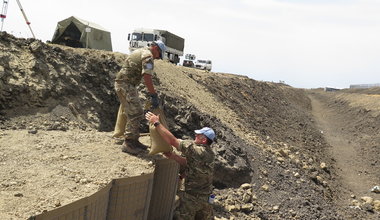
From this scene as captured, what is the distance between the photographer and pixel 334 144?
21.6 m

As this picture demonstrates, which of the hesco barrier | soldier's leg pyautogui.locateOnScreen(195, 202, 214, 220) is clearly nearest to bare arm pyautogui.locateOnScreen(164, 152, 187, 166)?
the hesco barrier

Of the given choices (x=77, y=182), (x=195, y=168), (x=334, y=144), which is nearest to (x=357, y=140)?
(x=334, y=144)

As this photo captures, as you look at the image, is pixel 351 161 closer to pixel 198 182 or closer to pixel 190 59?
pixel 198 182

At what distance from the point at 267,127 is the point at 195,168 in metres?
14.2

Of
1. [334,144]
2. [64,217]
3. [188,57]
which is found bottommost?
[334,144]

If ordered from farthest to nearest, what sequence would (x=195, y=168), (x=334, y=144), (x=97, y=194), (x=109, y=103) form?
(x=334, y=144), (x=109, y=103), (x=195, y=168), (x=97, y=194)

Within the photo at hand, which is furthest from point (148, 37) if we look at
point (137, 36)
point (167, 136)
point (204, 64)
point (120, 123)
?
point (167, 136)

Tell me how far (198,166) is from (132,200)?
1.10 meters

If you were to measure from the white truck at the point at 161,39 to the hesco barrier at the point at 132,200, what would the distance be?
23.0 metres

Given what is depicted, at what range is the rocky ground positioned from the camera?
4922 millimetres

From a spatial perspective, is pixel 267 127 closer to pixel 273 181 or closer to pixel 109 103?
pixel 273 181

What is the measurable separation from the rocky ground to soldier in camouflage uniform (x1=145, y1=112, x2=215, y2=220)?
23.8 inches

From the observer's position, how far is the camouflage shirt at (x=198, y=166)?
18.4 ft

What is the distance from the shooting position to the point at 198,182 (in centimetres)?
586
